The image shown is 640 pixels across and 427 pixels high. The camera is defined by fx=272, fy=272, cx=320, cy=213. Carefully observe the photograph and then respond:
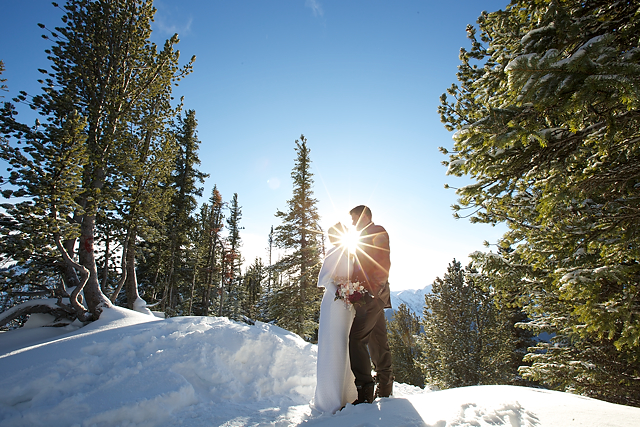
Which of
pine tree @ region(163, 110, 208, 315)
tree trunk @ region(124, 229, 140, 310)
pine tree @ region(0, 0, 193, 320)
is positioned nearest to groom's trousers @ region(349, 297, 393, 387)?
pine tree @ region(0, 0, 193, 320)

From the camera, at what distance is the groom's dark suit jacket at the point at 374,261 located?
3449mm

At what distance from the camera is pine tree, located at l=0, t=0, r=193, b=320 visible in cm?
703

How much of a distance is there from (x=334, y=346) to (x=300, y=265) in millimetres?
13704

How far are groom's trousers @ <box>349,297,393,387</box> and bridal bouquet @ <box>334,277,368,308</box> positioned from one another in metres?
0.10

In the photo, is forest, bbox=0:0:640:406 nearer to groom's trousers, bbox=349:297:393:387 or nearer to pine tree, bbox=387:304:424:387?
groom's trousers, bbox=349:297:393:387

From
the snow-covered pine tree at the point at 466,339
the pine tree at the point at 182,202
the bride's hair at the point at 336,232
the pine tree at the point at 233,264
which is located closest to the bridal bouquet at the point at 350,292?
the bride's hair at the point at 336,232

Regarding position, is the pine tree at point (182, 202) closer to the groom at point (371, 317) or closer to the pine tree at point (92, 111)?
the pine tree at point (92, 111)

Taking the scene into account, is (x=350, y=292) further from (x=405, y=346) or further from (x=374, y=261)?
(x=405, y=346)

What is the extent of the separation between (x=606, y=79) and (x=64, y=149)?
32.5ft

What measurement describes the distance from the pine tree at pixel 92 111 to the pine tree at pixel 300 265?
943 centimetres

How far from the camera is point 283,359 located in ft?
18.3

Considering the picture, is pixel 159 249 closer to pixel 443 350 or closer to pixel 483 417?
pixel 443 350

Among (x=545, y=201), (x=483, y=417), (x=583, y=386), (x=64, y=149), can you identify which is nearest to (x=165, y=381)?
(x=483, y=417)

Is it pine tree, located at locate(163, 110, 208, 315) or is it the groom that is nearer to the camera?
the groom
